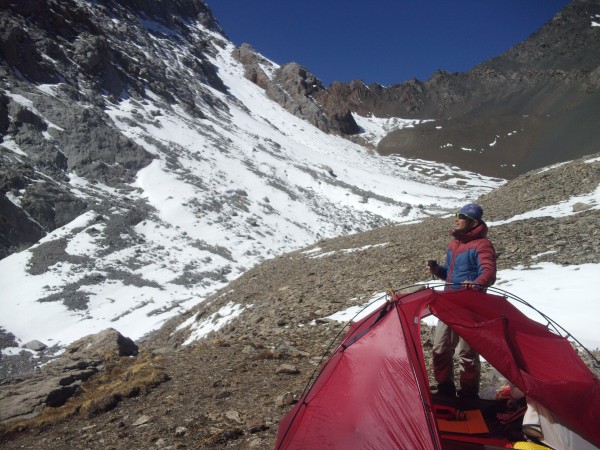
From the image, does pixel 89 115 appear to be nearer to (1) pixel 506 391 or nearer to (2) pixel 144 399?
(2) pixel 144 399

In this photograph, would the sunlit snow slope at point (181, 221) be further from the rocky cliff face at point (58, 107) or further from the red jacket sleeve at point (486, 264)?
the red jacket sleeve at point (486, 264)

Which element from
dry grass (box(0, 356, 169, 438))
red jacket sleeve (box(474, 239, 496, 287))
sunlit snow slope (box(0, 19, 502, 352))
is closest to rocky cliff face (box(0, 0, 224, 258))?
sunlit snow slope (box(0, 19, 502, 352))

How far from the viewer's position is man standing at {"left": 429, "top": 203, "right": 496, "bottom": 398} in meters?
4.81

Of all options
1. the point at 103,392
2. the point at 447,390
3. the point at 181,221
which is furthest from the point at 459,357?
the point at 181,221

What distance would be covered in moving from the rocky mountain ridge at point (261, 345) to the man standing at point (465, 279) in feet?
4.76

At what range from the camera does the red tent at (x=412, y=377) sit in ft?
12.8

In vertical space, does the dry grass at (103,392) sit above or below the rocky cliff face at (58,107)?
below

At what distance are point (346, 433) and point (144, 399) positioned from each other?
3.91 m

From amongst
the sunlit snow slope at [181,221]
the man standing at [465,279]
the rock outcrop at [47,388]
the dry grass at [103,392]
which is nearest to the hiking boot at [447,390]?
the man standing at [465,279]

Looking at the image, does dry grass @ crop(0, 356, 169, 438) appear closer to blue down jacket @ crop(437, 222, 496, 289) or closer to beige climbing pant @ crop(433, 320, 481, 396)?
beige climbing pant @ crop(433, 320, 481, 396)

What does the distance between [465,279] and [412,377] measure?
5.22 feet

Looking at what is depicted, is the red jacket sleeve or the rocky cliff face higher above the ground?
the rocky cliff face

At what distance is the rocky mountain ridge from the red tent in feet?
3.42

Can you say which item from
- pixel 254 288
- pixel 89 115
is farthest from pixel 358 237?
pixel 89 115
